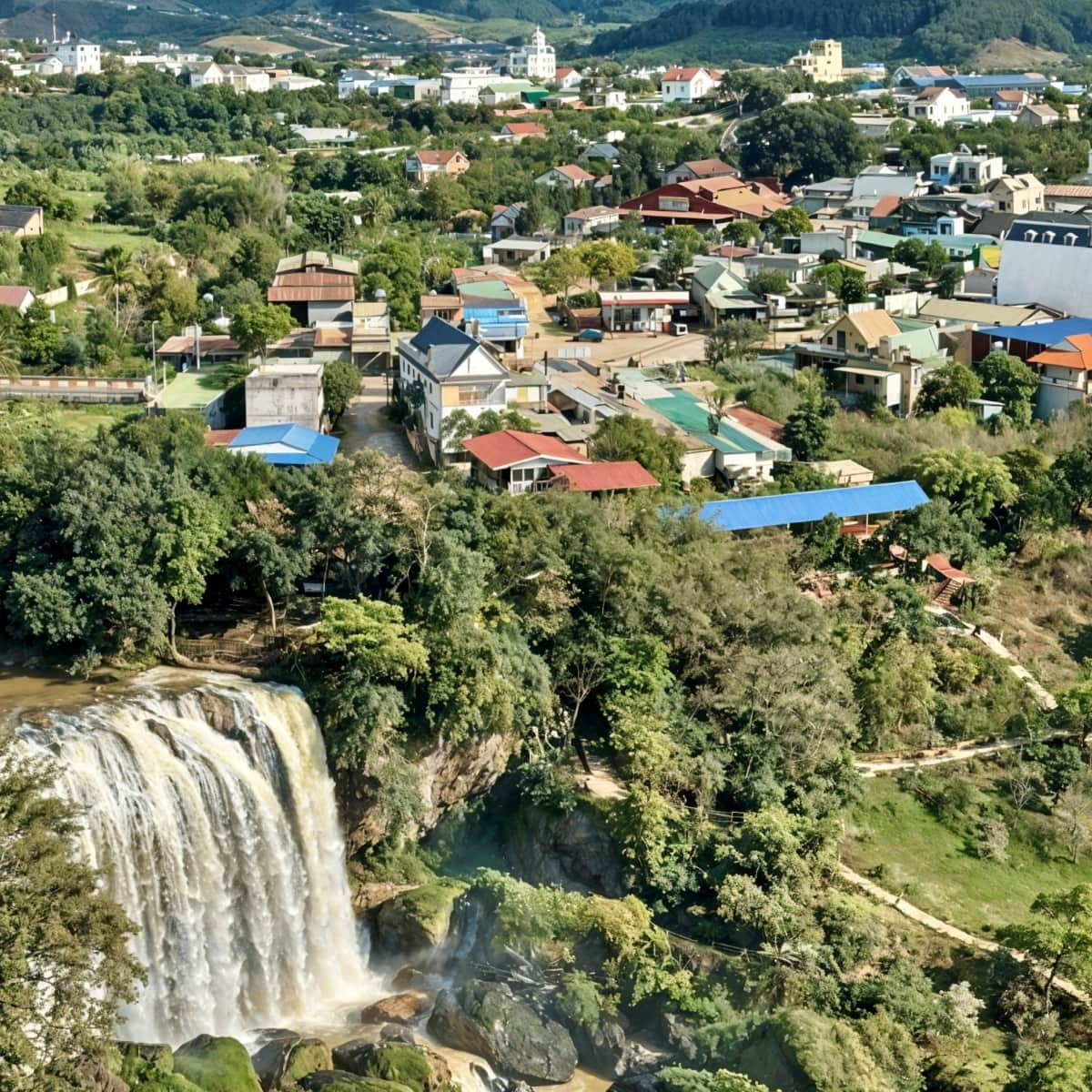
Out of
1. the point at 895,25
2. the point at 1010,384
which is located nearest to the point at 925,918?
the point at 1010,384

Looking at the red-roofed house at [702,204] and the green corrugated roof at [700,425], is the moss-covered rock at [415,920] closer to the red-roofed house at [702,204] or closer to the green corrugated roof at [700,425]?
the green corrugated roof at [700,425]

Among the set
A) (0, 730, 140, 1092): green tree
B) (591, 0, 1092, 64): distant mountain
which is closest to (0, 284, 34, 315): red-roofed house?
(0, 730, 140, 1092): green tree

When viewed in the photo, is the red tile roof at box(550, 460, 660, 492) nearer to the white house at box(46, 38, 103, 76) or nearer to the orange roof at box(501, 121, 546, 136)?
the orange roof at box(501, 121, 546, 136)

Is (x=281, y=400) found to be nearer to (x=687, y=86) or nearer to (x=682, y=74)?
(x=687, y=86)

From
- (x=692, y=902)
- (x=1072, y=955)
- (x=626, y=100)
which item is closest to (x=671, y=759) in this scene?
(x=692, y=902)

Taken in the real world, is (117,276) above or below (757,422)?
above
